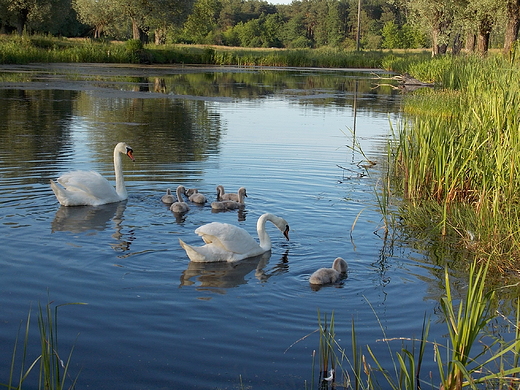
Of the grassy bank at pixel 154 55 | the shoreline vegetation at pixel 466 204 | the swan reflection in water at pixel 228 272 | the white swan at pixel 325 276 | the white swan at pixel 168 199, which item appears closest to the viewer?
the shoreline vegetation at pixel 466 204

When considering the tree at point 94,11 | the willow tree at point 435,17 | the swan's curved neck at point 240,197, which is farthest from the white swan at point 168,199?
the tree at point 94,11

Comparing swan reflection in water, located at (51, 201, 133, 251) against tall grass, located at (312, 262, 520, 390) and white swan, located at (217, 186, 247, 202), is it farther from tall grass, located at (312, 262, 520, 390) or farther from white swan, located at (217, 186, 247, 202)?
tall grass, located at (312, 262, 520, 390)

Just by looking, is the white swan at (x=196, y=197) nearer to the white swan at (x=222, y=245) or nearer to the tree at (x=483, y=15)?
→ the white swan at (x=222, y=245)

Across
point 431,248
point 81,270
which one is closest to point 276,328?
point 81,270

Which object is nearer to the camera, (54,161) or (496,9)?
(54,161)

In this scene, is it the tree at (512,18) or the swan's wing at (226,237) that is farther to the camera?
the tree at (512,18)

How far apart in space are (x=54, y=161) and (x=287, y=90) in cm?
2174

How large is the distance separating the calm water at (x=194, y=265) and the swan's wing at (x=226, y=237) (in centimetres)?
23

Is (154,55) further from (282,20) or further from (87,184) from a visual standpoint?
(282,20)

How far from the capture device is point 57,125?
17.6 m

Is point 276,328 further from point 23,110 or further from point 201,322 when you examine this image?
point 23,110

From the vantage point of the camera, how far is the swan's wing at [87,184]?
31.3 ft

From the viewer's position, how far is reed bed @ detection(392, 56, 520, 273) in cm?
710

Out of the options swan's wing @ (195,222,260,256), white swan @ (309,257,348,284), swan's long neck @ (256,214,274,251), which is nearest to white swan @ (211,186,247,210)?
swan's long neck @ (256,214,274,251)
